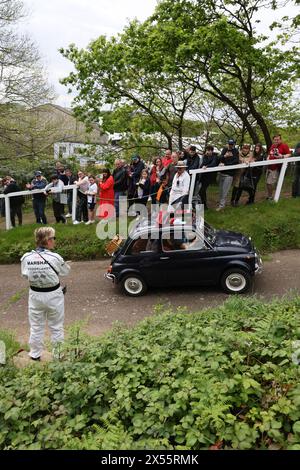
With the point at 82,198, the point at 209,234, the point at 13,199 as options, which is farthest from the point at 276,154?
the point at 13,199

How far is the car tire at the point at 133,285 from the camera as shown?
29.0 feet

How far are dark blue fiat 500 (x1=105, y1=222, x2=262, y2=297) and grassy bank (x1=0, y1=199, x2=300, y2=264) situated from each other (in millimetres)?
2095

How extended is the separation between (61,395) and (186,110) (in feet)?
58.3

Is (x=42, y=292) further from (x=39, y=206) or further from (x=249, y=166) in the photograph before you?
(x=249, y=166)

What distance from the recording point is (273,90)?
1727 cm

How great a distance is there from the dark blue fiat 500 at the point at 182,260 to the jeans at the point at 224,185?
11.4 ft

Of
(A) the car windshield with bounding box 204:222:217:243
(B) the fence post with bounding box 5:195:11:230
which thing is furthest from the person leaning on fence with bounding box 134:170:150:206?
(B) the fence post with bounding box 5:195:11:230

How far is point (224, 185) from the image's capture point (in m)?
12.1

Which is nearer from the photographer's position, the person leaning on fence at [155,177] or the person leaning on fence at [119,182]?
the person leaning on fence at [155,177]

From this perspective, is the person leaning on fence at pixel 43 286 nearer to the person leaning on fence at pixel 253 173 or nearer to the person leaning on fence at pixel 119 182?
the person leaning on fence at pixel 119 182

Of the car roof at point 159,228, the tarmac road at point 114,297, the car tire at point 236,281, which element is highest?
the car roof at point 159,228

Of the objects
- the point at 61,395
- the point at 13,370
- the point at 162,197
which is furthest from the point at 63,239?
the point at 61,395

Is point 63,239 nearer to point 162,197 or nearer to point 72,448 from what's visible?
point 162,197

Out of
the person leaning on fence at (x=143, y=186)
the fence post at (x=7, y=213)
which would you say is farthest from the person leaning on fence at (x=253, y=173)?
the fence post at (x=7, y=213)
